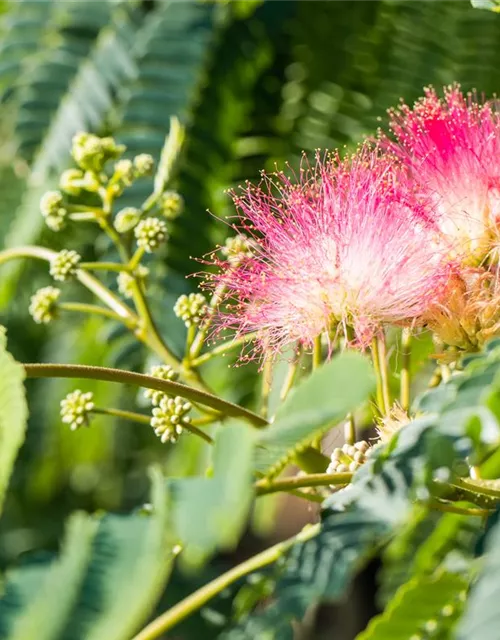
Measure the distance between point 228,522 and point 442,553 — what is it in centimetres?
82

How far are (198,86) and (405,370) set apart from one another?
0.85 m

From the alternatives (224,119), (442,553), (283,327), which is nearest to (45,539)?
(224,119)

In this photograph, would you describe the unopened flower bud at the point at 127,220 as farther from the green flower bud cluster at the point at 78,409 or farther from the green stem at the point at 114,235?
the green flower bud cluster at the point at 78,409

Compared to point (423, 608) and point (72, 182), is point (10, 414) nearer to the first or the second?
point (423, 608)

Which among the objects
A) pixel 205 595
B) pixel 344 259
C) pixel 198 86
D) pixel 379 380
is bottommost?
pixel 205 595

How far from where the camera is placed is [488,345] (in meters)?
0.81

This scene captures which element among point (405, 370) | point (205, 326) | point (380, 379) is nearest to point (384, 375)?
point (380, 379)

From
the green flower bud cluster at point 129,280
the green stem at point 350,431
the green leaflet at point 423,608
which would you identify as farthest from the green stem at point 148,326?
the green leaflet at point 423,608

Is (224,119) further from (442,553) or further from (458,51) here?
(442,553)

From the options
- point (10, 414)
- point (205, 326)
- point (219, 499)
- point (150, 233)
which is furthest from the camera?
point (150, 233)

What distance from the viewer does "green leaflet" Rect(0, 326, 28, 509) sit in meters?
0.77

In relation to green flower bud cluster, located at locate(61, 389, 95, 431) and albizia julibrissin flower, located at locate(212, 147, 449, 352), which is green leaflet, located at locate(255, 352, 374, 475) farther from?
green flower bud cluster, located at locate(61, 389, 95, 431)

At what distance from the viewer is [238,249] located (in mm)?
1218

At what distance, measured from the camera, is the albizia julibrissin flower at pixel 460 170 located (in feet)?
3.53
